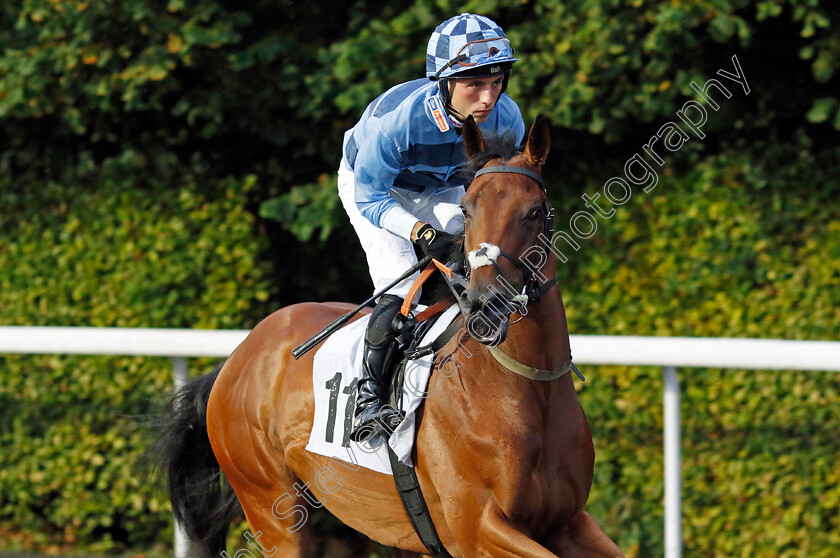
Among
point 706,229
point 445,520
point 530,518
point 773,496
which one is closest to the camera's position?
point 530,518

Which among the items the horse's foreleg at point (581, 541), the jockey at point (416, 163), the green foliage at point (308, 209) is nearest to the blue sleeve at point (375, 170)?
the jockey at point (416, 163)

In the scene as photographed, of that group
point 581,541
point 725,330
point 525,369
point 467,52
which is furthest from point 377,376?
point 725,330

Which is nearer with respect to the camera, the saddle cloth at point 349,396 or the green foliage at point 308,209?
the saddle cloth at point 349,396

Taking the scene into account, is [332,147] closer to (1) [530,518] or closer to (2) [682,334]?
(2) [682,334]

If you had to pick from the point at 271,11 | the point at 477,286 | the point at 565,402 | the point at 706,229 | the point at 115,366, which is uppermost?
the point at 271,11

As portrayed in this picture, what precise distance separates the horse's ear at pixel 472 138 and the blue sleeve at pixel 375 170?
42 centimetres

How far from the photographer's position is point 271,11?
5.71 metres

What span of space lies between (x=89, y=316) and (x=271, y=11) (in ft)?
6.74

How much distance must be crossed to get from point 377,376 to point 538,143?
0.99 m

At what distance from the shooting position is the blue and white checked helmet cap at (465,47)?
3.14 meters

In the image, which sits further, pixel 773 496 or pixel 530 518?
pixel 773 496

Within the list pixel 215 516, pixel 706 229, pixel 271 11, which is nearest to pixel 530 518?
pixel 215 516

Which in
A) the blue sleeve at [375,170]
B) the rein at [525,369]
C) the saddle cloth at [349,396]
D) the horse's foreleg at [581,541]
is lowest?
the horse's foreleg at [581,541]

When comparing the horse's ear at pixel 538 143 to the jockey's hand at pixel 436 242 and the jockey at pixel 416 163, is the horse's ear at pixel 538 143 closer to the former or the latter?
the jockey at pixel 416 163
